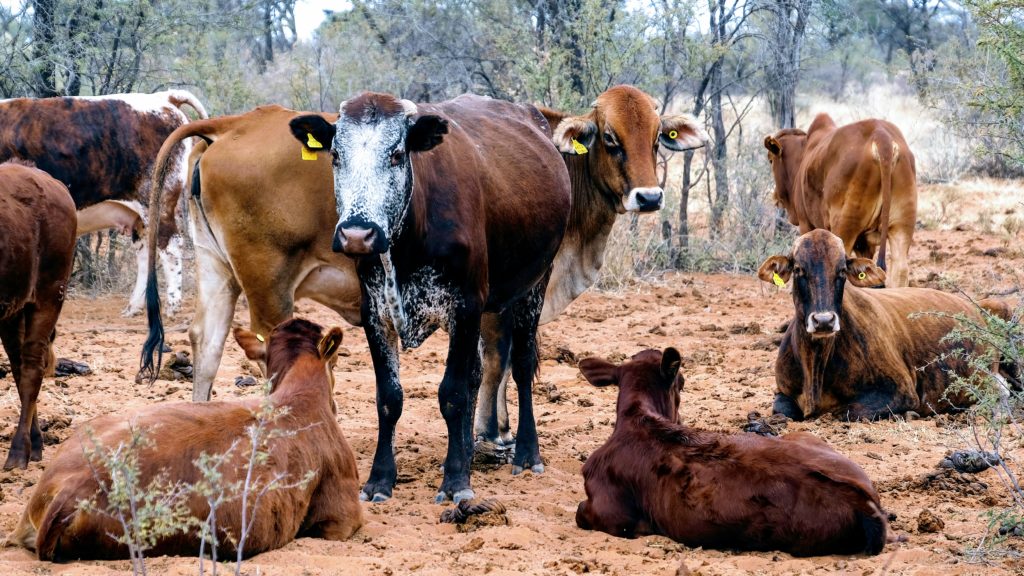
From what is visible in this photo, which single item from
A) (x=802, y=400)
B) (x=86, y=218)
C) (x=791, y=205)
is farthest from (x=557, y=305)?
(x=791, y=205)

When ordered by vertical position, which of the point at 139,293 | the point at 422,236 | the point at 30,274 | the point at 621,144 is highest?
the point at 621,144

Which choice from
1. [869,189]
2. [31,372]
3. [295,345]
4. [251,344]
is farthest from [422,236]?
[869,189]

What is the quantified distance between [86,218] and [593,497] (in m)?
7.87

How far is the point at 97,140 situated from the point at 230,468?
759cm

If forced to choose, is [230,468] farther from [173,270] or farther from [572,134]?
A: [173,270]

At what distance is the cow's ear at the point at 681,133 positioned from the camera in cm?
899

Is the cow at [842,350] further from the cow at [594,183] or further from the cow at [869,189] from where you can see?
the cow at [869,189]

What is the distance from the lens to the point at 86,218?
1198 centimetres

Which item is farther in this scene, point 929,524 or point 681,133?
point 681,133

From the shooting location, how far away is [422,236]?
616 centimetres

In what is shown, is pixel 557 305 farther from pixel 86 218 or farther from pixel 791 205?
pixel 791 205

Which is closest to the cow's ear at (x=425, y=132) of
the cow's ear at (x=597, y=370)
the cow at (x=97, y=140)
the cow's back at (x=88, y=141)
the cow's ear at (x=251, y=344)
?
the cow's ear at (x=251, y=344)

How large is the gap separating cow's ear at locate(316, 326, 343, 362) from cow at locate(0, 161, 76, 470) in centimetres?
191

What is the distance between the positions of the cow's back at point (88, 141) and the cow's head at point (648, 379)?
6.97 metres
